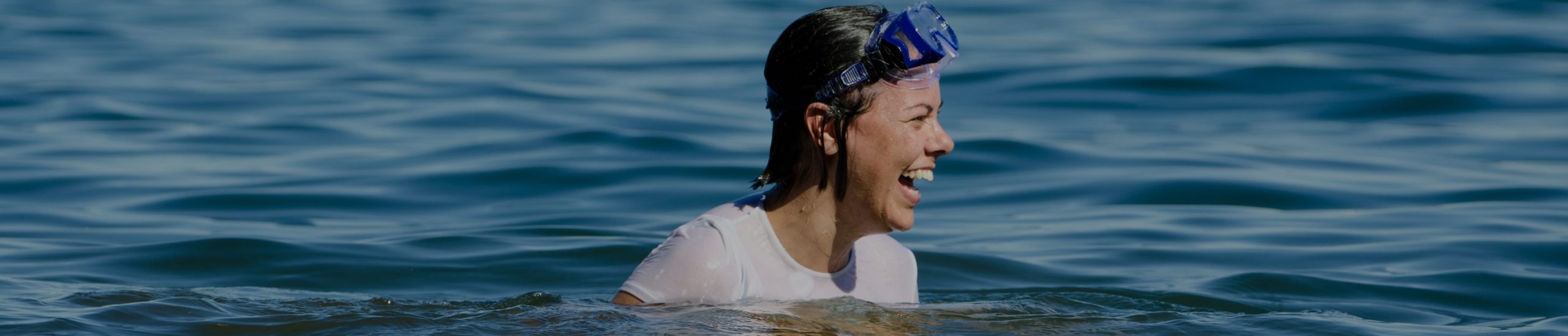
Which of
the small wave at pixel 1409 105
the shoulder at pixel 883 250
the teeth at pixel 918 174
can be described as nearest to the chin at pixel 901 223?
the teeth at pixel 918 174

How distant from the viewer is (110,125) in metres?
11.2

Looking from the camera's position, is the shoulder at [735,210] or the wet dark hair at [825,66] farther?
the shoulder at [735,210]

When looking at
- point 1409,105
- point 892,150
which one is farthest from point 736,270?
point 1409,105

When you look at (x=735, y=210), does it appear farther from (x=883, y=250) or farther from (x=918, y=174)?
(x=883, y=250)

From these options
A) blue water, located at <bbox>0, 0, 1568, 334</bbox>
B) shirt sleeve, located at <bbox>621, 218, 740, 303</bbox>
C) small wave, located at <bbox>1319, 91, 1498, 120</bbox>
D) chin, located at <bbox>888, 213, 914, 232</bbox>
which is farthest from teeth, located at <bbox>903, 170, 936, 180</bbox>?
small wave, located at <bbox>1319, 91, 1498, 120</bbox>

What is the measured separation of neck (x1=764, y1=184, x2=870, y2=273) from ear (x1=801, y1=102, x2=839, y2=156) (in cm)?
14

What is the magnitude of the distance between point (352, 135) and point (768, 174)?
21.9 ft

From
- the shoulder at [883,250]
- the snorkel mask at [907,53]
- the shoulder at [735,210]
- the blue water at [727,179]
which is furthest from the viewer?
the blue water at [727,179]

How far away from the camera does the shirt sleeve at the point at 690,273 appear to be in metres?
4.45

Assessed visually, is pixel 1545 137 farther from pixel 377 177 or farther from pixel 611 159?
pixel 377 177

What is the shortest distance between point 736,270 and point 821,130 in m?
0.44

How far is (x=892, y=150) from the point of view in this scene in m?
4.43

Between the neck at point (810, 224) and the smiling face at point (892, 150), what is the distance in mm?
87

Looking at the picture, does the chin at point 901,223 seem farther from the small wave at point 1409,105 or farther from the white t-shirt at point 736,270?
the small wave at point 1409,105
